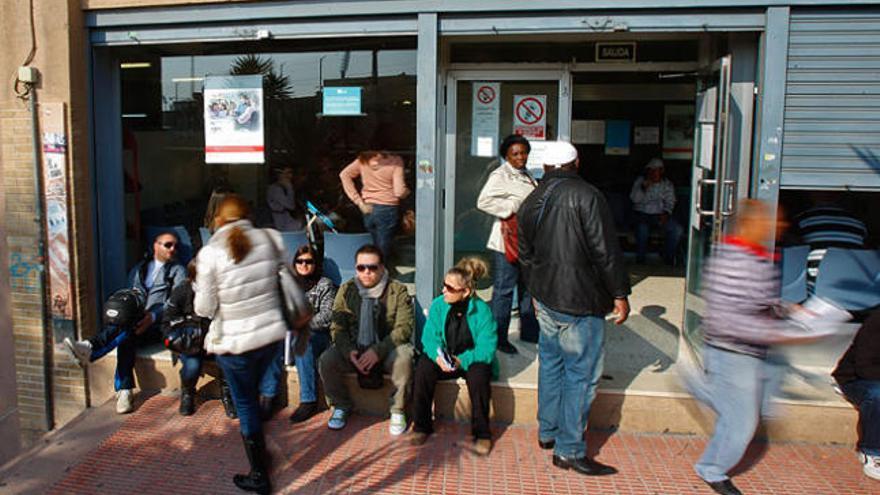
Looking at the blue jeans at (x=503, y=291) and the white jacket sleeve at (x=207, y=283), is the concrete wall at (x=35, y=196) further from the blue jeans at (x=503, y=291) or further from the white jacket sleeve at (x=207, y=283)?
the blue jeans at (x=503, y=291)

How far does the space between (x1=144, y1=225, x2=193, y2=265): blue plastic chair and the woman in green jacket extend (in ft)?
8.48

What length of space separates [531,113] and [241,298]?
357 cm

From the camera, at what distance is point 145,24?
562 centimetres

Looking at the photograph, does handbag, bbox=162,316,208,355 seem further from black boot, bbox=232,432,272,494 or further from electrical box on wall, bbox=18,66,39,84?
electrical box on wall, bbox=18,66,39,84

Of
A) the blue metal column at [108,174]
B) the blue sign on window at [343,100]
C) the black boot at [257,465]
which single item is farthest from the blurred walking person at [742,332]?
the blue metal column at [108,174]

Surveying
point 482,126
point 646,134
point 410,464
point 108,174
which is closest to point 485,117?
point 482,126

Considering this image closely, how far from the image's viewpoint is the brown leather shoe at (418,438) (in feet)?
15.5

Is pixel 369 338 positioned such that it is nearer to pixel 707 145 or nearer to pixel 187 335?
pixel 187 335

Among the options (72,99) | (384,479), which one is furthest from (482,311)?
(72,99)

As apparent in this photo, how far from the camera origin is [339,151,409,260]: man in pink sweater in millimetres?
6344

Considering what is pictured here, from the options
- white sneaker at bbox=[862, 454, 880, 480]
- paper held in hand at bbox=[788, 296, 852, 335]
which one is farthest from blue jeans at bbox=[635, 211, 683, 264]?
paper held in hand at bbox=[788, 296, 852, 335]

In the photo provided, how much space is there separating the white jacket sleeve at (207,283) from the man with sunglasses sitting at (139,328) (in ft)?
5.90

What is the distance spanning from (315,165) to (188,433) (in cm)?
278

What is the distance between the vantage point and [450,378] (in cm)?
482
